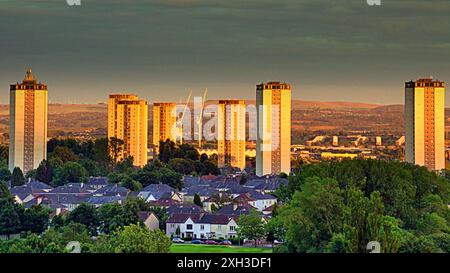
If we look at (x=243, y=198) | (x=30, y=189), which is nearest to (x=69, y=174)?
(x=30, y=189)

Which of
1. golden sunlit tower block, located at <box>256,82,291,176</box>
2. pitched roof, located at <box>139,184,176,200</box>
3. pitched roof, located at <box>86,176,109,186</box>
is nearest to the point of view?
golden sunlit tower block, located at <box>256,82,291,176</box>

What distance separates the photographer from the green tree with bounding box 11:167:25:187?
1580cm

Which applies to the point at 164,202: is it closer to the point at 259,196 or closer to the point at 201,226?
the point at 259,196

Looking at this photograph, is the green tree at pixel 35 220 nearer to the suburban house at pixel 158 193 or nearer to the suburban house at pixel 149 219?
the suburban house at pixel 149 219

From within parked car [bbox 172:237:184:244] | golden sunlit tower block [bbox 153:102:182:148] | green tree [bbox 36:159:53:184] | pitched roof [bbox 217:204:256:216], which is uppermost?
golden sunlit tower block [bbox 153:102:182:148]

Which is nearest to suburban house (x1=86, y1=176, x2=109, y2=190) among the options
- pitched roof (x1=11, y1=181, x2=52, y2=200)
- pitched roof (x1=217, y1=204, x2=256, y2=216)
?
pitched roof (x1=11, y1=181, x2=52, y2=200)

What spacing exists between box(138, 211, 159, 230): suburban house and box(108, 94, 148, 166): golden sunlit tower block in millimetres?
1605

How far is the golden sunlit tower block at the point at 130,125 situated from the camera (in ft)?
44.5

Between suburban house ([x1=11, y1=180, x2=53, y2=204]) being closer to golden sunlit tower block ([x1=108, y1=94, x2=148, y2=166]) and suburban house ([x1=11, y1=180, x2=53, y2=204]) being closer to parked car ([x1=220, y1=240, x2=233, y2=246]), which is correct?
golden sunlit tower block ([x1=108, y1=94, x2=148, y2=166])

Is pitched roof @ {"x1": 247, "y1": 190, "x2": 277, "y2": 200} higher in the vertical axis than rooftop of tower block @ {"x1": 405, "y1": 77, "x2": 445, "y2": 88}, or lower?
lower

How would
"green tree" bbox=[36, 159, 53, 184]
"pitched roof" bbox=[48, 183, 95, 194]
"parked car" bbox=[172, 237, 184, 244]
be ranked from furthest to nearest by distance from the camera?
"green tree" bbox=[36, 159, 53, 184] → "pitched roof" bbox=[48, 183, 95, 194] → "parked car" bbox=[172, 237, 184, 244]

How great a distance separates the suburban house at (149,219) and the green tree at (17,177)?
488 centimetres

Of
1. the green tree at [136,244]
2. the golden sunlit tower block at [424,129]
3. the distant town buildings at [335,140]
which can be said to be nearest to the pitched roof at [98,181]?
the distant town buildings at [335,140]
